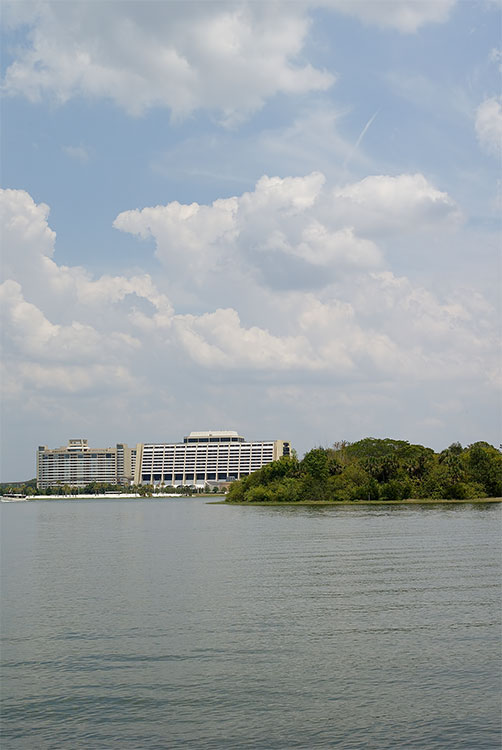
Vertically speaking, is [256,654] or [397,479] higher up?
[397,479]

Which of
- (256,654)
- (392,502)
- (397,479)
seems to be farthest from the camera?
(397,479)

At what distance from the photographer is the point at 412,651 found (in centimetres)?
2933

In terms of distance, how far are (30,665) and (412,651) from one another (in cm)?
1647

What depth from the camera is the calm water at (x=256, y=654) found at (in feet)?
71.0

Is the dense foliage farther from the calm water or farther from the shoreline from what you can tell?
the calm water

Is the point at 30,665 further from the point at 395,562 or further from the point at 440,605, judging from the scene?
the point at 395,562

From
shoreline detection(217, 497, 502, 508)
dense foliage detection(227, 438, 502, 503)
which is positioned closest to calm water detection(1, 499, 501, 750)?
shoreline detection(217, 497, 502, 508)

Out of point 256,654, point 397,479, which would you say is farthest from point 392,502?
point 256,654

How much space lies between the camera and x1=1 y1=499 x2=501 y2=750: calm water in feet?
71.0

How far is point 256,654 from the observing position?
1152 inches

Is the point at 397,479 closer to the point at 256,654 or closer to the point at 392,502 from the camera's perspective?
the point at 392,502

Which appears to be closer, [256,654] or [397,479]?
[256,654]

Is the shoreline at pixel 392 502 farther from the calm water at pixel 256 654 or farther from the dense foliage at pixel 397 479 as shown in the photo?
the calm water at pixel 256 654

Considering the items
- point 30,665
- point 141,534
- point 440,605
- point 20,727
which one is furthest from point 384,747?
point 141,534
